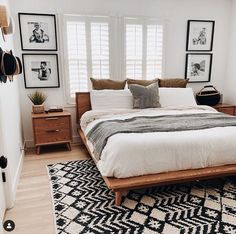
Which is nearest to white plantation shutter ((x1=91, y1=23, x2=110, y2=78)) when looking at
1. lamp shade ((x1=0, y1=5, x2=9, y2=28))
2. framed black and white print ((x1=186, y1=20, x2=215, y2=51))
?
framed black and white print ((x1=186, y1=20, x2=215, y2=51))

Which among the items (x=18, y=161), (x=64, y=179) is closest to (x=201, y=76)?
(x=64, y=179)

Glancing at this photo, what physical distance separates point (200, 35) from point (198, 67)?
0.60 meters

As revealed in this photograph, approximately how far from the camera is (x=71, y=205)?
235cm

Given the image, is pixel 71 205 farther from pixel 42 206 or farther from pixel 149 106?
pixel 149 106

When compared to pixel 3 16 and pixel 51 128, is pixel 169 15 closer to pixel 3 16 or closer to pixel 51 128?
pixel 51 128

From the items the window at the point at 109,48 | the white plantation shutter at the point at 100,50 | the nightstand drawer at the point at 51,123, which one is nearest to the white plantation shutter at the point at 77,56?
the window at the point at 109,48

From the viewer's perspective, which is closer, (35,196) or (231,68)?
(35,196)

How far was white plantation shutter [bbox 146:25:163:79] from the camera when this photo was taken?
4.26 metres

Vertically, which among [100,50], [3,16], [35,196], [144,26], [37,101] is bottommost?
[35,196]

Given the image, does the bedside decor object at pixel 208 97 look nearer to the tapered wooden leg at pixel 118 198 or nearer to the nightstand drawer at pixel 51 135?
the nightstand drawer at pixel 51 135

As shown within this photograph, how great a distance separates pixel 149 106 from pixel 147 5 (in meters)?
1.85

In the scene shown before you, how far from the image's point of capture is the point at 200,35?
14.8 ft

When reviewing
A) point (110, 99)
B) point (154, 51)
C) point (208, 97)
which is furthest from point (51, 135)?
point (208, 97)

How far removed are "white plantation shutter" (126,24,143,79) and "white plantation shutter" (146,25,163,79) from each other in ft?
0.51
